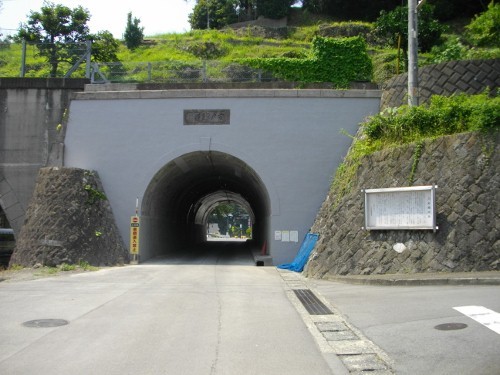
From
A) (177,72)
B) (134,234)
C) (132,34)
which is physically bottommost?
(134,234)

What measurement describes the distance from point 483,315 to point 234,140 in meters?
13.4

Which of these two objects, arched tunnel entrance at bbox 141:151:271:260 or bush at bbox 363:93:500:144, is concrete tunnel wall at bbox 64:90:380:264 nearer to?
arched tunnel entrance at bbox 141:151:271:260

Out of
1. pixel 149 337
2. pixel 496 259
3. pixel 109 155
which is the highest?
pixel 109 155

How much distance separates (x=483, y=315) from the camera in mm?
7344

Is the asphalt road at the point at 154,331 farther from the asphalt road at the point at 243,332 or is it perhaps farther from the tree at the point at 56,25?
the tree at the point at 56,25

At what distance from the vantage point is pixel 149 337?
277 inches

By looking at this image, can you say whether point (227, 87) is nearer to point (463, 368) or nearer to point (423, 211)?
point (423, 211)

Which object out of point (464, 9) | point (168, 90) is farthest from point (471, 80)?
point (464, 9)

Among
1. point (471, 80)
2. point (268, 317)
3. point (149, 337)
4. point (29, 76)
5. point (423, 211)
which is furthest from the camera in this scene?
point (29, 76)

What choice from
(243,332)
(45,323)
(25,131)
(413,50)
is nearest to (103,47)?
(25,131)

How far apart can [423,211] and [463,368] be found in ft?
25.7

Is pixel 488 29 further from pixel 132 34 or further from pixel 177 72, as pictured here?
pixel 132 34

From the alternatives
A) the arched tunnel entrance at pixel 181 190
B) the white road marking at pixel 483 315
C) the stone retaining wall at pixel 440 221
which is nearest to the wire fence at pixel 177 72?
the arched tunnel entrance at pixel 181 190

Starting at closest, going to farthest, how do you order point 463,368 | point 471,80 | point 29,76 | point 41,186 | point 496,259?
point 463,368
point 496,259
point 471,80
point 41,186
point 29,76
